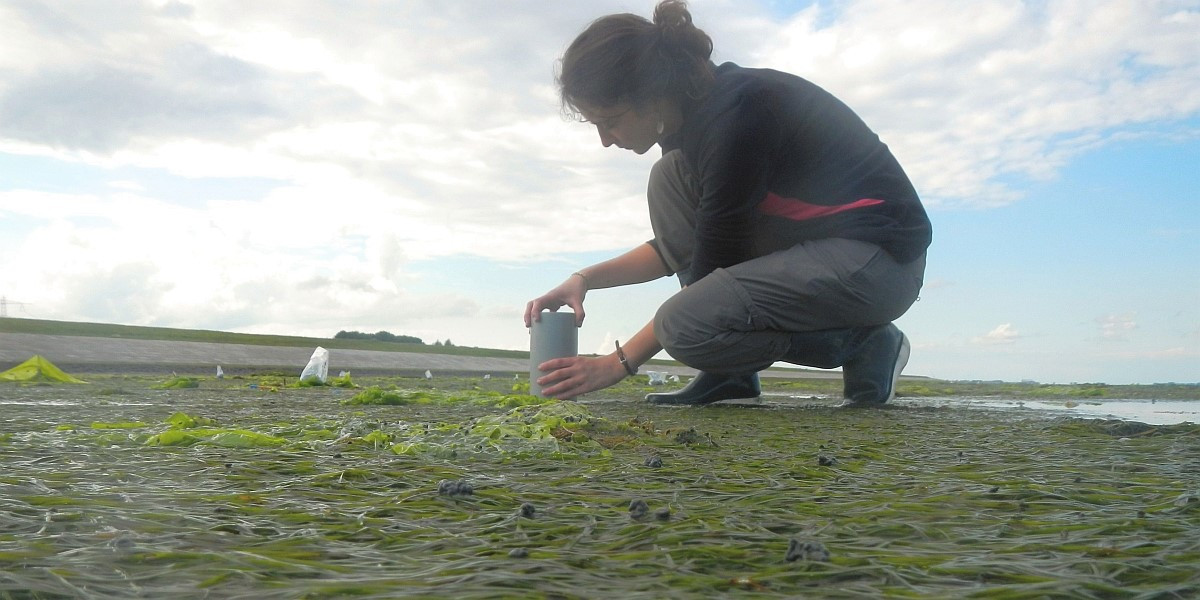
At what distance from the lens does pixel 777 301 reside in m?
3.93

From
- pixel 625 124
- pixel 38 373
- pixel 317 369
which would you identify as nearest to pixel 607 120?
pixel 625 124

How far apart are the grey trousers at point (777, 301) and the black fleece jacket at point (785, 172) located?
92mm

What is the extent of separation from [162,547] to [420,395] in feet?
11.2

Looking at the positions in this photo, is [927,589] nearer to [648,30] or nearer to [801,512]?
[801,512]

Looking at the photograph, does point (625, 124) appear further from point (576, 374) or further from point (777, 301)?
point (576, 374)

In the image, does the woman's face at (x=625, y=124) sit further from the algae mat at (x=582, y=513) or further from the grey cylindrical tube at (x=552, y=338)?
the algae mat at (x=582, y=513)

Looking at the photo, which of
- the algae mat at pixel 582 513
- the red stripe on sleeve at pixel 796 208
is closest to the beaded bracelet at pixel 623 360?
the red stripe on sleeve at pixel 796 208

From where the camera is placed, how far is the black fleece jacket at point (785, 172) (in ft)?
11.9

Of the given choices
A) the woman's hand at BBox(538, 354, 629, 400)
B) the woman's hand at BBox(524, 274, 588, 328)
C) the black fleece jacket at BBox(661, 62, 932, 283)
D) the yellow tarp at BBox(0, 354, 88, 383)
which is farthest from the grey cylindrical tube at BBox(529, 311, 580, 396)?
the yellow tarp at BBox(0, 354, 88, 383)

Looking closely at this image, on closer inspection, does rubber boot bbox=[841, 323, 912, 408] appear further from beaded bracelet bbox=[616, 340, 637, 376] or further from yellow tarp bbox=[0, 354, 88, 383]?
yellow tarp bbox=[0, 354, 88, 383]

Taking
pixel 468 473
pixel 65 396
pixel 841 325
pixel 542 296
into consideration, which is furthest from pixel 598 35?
pixel 65 396

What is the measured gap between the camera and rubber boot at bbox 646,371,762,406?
459 cm

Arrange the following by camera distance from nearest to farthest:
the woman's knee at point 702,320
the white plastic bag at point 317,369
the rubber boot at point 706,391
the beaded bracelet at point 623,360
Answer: the woman's knee at point 702,320 < the beaded bracelet at point 623,360 < the rubber boot at point 706,391 < the white plastic bag at point 317,369

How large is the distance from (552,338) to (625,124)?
3.90 feet
